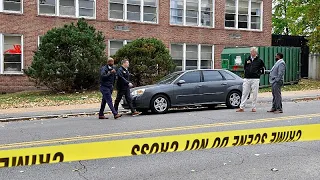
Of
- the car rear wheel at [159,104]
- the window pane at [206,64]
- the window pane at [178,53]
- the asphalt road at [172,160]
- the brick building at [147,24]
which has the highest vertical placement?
the brick building at [147,24]

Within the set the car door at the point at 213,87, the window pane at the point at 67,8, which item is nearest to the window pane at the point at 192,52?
the window pane at the point at 67,8

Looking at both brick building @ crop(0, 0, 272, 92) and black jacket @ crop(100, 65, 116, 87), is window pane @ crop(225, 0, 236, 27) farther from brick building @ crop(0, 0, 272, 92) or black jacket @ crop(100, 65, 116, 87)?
black jacket @ crop(100, 65, 116, 87)

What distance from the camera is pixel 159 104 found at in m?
12.9

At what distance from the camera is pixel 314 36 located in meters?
26.5

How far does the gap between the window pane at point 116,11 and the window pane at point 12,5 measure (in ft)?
17.9

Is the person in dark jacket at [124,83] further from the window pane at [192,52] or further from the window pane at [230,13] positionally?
the window pane at [230,13]

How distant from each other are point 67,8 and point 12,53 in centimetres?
406

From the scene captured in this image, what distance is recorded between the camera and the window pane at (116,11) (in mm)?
25875

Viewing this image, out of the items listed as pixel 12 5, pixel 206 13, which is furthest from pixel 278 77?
pixel 206 13

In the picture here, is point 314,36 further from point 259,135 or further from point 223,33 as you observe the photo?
point 259,135

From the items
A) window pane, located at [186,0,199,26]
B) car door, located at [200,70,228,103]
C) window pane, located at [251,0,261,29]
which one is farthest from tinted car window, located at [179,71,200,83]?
window pane, located at [251,0,261,29]

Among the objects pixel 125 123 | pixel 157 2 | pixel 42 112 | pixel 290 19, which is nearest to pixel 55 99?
pixel 42 112

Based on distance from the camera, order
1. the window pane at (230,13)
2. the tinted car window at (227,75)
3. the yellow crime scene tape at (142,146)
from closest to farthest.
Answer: the yellow crime scene tape at (142,146), the tinted car window at (227,75), the window pane at (230,13)

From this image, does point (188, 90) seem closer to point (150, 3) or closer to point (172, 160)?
point (172, 160)
